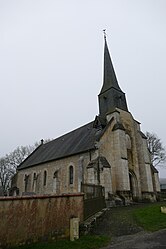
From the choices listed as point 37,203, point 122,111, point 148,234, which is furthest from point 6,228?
point 122,111

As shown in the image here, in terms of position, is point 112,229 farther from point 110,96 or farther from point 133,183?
point 110,96

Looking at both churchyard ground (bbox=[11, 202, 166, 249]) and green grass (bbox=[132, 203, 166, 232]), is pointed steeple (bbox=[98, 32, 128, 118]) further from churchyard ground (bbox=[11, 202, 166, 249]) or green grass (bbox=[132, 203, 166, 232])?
churchyard ground (bbox=[11, 202, 166, 249])

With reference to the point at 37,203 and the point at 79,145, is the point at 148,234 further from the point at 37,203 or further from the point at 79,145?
the point at 79,145

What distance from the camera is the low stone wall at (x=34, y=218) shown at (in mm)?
6673

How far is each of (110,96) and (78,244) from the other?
66.9 feet

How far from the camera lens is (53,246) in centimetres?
707

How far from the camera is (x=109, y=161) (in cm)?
2073

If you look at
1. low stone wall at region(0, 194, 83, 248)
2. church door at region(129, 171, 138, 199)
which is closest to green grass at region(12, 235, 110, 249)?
low stone wall at region(0, 194, 83, 248)

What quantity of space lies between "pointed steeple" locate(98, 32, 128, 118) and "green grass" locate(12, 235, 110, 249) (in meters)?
17.5

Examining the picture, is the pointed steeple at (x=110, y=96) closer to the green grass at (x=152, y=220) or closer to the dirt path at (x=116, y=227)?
the green grass at (x=152, y=220)

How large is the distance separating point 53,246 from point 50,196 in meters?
1.79

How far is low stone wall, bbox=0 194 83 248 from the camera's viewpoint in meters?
6.67

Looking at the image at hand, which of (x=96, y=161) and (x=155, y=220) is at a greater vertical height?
(x=96, y=161)

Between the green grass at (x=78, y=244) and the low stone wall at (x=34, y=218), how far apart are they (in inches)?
9.8
